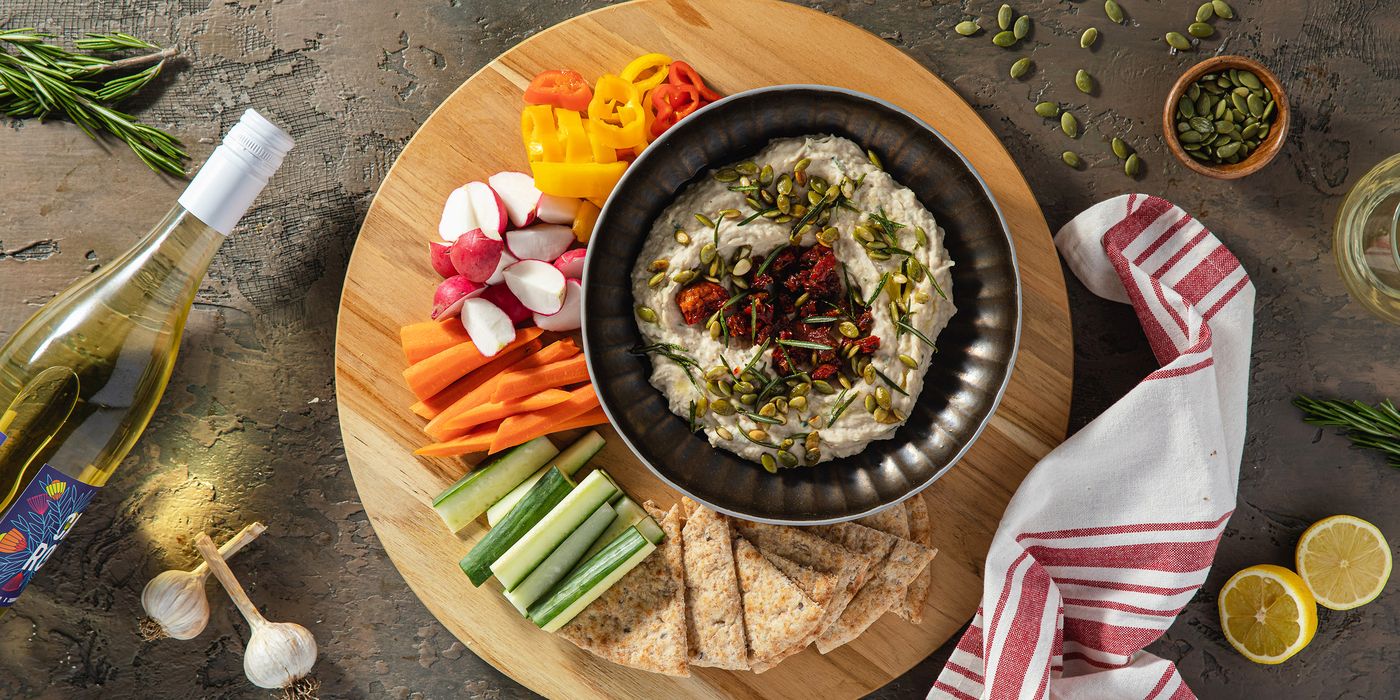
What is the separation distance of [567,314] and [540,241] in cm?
32

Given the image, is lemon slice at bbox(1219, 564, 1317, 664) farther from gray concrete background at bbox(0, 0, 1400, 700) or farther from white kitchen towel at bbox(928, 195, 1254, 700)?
white kitchen towel at bbox(928, 195, 1254, 700)

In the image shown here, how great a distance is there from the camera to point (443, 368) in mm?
2822

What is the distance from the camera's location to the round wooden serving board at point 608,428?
2939 millimetres

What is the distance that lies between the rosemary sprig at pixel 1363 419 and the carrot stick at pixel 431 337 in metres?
3.77

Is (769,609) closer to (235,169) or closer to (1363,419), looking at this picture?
(235,169)

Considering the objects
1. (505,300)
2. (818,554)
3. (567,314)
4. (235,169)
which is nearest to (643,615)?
(818,554)

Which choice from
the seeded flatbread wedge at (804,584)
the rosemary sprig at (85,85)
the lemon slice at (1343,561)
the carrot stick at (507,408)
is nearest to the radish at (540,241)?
the carrot stick at (507,408)

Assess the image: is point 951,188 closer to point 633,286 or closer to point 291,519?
point 633,286

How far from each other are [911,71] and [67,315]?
11.8ft

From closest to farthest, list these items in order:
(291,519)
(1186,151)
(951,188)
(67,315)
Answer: (951,188), (67,315), (1186,151), (291,519)

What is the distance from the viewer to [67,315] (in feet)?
9.48

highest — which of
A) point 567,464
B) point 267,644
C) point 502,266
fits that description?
point 502,266

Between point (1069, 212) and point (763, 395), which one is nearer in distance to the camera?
point (763, 395)

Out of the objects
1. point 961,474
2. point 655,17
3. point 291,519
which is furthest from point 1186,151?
point 291,519
